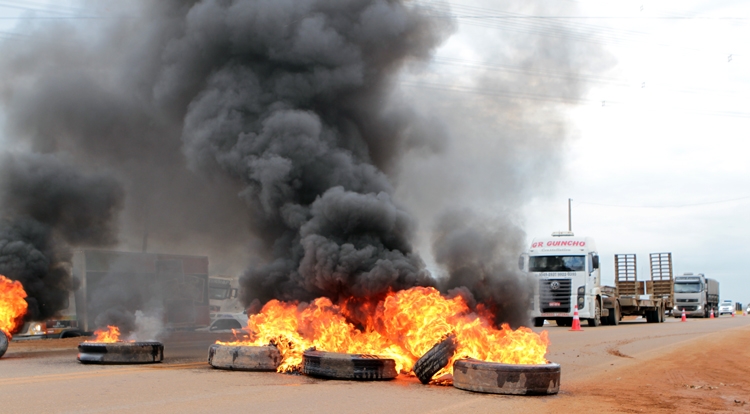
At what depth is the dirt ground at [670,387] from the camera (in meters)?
9.98

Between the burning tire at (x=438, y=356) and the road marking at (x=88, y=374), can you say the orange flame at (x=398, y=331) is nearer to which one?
the burning tire at (x=438, y=356)

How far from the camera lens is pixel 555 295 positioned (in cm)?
3247

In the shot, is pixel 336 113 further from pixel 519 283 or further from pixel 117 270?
pixel 117 270

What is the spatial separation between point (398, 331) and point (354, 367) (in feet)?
3.84

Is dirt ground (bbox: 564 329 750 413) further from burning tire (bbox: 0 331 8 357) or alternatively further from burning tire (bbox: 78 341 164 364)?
burning tire (bbox: 0 331 8 357)

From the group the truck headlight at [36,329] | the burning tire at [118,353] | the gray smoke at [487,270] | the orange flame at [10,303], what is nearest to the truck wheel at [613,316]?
the gray smoke at [487,270]

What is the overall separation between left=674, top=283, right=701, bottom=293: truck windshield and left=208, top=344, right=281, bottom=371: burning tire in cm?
4820

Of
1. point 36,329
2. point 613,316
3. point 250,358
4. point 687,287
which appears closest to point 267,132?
point 250,358

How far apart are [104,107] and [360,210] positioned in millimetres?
12482

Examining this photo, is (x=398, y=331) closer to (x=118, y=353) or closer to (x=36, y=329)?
(x=118, y=353)

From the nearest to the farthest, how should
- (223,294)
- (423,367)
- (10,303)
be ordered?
(423,367) → (10,303) → (223,294)

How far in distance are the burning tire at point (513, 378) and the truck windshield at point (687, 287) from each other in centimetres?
4840

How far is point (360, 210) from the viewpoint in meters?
14.3

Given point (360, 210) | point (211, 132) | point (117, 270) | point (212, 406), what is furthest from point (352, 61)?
point (117, 270)
